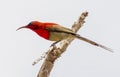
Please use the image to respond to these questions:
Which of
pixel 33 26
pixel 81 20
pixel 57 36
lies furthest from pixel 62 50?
pixel 81 20

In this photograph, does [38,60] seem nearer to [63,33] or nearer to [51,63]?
[51,63]

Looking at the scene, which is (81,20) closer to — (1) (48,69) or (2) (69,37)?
(2) (69,37)

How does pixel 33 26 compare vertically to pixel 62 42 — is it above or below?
above

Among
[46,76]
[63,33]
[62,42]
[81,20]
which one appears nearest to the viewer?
[46,76]

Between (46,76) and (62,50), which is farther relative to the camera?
(62,50)

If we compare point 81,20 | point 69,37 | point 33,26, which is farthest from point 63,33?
point 81,20

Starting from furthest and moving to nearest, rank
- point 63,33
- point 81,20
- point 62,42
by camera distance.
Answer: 1. point 81,20
2. point 62,42
3. point 63,33
